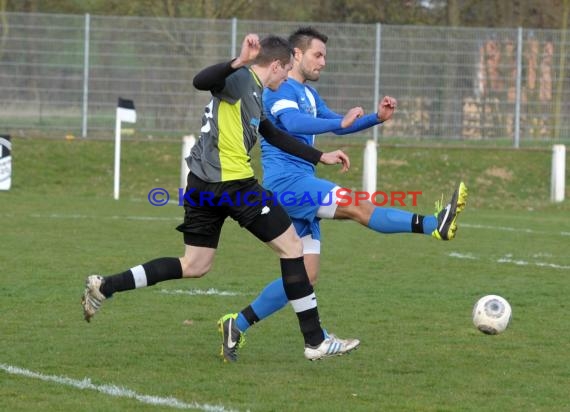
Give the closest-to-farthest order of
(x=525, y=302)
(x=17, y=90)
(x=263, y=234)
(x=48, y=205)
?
(x=263, y=234) < (x=525, y=302) < (x=48, y=205) < (x=17, y=90)

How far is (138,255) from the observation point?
12.6 metres

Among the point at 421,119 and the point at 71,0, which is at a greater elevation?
the point at 71,0

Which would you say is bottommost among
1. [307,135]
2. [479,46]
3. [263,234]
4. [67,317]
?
[67,317]

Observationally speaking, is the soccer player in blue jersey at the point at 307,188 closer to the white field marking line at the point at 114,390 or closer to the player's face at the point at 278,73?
the player's face at the point at 278,73

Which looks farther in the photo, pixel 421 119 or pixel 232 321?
pixel 421 119

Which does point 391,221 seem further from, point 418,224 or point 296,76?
point 296,76

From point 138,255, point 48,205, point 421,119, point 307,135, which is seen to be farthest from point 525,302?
point 421,119

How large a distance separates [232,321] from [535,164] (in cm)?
1816

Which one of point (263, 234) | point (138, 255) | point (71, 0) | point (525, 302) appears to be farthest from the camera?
point (71, 0)

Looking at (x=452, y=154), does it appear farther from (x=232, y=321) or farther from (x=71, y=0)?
(x=232, y=321)

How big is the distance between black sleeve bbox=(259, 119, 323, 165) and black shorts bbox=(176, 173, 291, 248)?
1.48ft

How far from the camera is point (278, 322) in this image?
8766 millimetres

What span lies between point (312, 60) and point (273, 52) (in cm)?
90

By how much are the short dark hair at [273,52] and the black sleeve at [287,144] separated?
1.52ft
